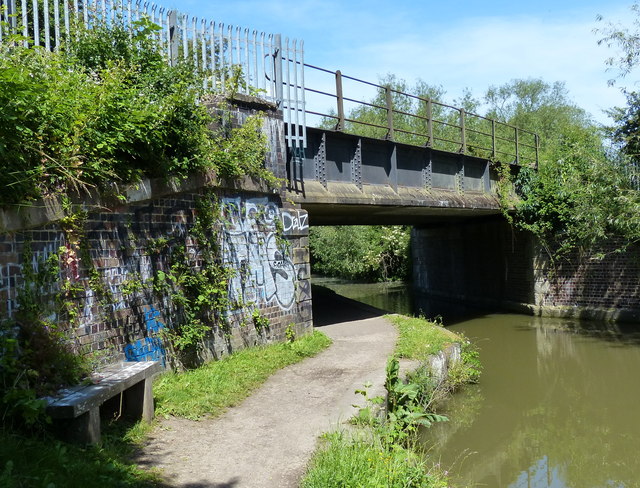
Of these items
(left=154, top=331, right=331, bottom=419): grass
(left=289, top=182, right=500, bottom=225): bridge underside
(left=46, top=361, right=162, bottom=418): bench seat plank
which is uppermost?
(left=289, top=182, right=500, bottom=225): bridge underside

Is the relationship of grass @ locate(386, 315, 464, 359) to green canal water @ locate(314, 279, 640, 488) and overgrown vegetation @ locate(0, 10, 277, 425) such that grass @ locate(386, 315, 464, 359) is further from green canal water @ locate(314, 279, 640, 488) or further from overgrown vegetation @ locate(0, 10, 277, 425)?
overgrown vegetation @ locate(0, 10, 277, 425)

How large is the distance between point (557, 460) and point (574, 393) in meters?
2.96

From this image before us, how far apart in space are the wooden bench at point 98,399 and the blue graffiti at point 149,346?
1.77 ft

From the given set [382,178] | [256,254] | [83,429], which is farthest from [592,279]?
[83,429]

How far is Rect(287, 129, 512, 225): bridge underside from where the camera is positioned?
1040 centimetres

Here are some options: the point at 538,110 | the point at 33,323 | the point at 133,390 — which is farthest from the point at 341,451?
the point at 538,110

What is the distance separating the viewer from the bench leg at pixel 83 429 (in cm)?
415

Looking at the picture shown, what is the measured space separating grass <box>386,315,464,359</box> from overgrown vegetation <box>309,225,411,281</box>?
17.7 metres

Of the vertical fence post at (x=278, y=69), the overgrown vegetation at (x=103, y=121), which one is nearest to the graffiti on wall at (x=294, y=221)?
the overgrown vegetation at (x=103, y=121)

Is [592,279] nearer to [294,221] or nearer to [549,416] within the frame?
[549,416]

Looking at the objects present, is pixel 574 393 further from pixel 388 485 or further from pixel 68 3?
pixel 68 3

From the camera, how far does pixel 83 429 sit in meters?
4.18

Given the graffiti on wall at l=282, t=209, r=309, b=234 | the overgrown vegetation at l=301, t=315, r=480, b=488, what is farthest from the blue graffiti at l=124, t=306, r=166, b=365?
the graffiti on wall at l=282, t=209, r=309, b=234

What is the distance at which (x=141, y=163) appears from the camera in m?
6.36
